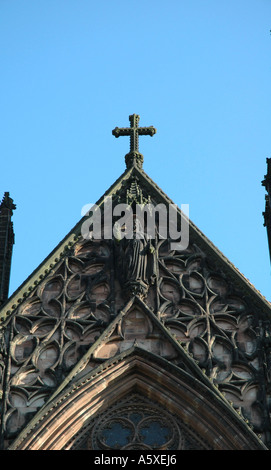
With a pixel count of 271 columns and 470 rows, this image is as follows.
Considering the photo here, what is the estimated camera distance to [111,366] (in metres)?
27.9

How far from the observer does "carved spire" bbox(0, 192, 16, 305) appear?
30.1 metres

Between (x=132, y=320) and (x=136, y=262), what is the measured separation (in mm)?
1240

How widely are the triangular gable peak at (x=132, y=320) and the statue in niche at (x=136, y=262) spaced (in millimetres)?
25

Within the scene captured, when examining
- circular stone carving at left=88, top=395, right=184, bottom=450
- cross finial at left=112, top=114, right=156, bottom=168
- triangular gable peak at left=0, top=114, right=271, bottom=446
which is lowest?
circular stone carving at left=88, top=395, right=184, bottom=450

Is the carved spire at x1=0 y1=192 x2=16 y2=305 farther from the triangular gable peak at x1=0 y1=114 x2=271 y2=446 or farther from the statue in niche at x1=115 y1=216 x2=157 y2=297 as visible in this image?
the statue in niche at x1=115 y1=216 x2=157 y2=297

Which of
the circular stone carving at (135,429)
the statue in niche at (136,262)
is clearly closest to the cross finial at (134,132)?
the statue in niche at (136,262)

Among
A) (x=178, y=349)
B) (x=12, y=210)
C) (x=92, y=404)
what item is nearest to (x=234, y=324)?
(x=178, y=349)

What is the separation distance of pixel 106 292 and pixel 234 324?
2622mm

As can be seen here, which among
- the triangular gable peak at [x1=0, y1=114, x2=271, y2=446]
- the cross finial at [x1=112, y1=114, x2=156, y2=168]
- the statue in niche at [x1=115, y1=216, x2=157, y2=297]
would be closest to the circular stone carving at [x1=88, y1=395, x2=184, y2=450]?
the triangular gable peak at [x1=0, y1=114, x2=271, y2=446]

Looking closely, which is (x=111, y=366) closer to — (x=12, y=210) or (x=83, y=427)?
(x=83, y=427)

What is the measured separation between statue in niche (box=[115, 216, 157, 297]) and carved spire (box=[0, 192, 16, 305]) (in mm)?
2404

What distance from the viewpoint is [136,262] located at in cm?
2925

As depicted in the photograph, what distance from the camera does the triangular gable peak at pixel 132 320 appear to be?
2759 centimetres

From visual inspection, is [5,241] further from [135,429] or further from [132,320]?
[135,429]
